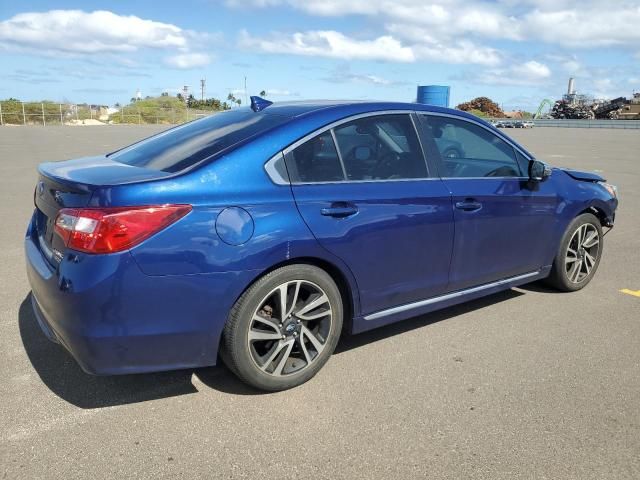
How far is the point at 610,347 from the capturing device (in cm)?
396

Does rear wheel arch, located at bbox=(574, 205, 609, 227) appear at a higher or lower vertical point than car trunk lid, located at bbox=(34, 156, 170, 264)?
lower

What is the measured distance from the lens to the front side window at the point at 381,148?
3492 millimetres

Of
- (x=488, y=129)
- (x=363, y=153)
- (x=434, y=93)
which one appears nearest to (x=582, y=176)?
(x=488, y=129)

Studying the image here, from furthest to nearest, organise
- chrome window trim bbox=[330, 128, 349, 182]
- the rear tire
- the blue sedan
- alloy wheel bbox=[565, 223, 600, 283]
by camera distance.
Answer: alloy wheel bbox=[565, 223, 600, 283], the rear tire, chrome window trim bbox=[330, 128, 349, 182], the blue sedan

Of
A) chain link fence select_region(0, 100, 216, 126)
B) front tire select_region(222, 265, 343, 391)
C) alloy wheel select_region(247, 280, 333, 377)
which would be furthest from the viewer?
chain link fence select_region(0, 100, 216, 126)

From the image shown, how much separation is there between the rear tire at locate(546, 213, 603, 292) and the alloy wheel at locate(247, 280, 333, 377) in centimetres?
255

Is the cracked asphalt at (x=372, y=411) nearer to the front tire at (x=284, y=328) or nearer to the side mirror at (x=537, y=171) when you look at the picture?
the front tire at (x=284, y=328)

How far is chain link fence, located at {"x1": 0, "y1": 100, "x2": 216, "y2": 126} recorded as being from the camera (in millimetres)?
46500

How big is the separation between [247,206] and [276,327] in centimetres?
71

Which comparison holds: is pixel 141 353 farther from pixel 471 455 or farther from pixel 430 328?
pixel 430 328

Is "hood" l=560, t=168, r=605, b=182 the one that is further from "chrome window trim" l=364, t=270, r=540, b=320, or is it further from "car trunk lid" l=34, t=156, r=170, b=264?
"car trunk lid" l=34, t=156, r=170, b=264

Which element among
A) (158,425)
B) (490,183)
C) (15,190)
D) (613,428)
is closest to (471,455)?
(613,428)

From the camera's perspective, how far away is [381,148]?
144 inches

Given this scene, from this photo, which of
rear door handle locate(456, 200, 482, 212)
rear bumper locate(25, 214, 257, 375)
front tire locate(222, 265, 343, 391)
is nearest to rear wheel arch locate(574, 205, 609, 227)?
rear door handle locate(456, 200, 482, 212)
